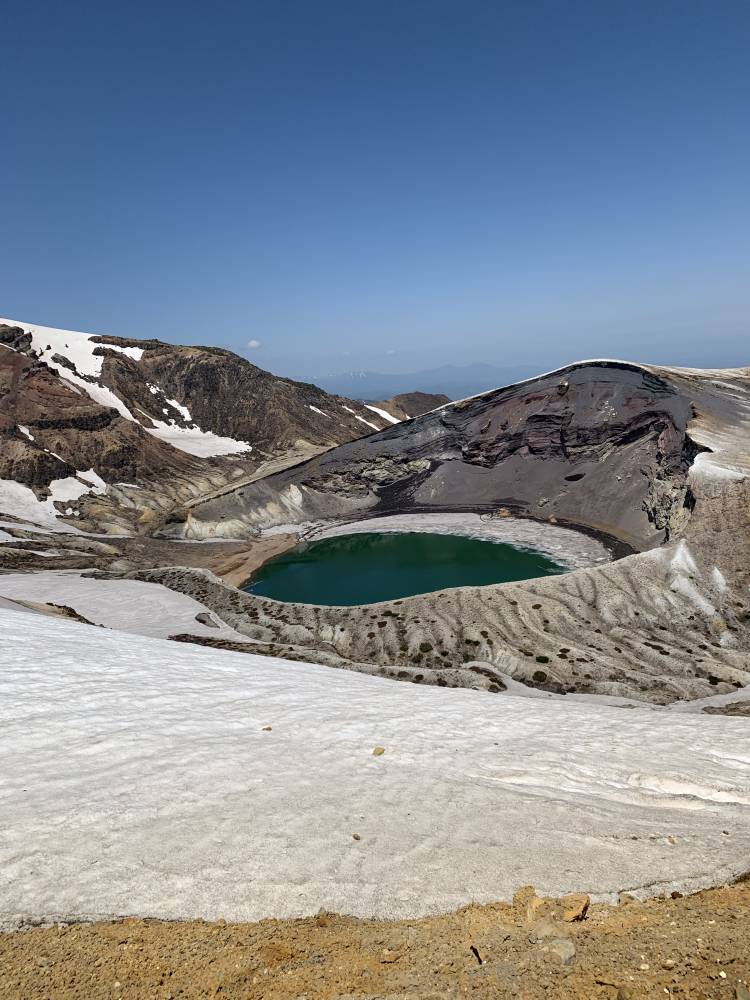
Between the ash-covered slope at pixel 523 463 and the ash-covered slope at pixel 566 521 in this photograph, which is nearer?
the ash-covered slope at pixel 566 521

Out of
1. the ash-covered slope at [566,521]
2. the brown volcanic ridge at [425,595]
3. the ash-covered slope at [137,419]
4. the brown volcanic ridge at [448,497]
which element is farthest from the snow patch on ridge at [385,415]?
the ash-covered slope at [566,521]

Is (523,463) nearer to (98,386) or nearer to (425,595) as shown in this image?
(425,595)

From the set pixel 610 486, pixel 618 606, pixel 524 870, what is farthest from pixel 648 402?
pixel 524 870

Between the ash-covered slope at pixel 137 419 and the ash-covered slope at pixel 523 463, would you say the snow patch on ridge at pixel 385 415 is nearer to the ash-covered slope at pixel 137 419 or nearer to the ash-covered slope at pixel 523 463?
the ash-covered slope at pixel 137 419

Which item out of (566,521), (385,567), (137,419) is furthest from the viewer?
(137,419)

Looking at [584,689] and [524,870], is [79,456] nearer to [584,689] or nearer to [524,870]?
[584,689]

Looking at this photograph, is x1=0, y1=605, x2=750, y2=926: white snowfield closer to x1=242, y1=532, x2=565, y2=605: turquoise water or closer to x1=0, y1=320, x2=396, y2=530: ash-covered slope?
x1=242, y1=532, x2=565, y2=605: turquoise water

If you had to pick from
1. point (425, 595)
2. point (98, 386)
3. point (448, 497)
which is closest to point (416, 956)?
point (425, 595)
